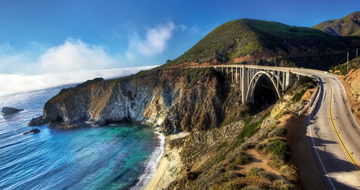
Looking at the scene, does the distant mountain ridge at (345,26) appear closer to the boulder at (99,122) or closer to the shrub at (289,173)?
the boulder at (99,122)

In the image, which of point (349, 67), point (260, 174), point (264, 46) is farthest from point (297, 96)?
point (264, 46)

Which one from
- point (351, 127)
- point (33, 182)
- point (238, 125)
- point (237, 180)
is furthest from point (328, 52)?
point (33, 182)

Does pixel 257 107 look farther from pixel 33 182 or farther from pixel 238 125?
pixel 33 182

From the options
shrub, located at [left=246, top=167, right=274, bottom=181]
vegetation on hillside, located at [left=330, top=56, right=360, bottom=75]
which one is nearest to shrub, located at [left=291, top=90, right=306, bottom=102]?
vegetation on hillside, located at [left=330, top=56, right=360, bottom=75]

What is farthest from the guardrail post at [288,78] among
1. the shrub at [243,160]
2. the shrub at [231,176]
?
the shrub at [231,176]

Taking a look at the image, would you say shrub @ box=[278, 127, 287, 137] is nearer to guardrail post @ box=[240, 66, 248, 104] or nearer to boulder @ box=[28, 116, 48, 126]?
guardrail post @ box=[240, 66, 248, 104]

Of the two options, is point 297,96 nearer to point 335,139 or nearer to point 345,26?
point 335,139
